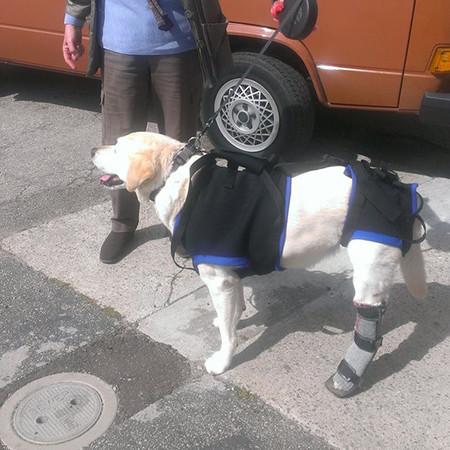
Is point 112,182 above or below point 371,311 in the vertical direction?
above

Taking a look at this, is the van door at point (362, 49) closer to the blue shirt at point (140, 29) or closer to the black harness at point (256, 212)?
the blue shirt at point (140, 29)

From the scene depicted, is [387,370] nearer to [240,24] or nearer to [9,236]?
[9,236]

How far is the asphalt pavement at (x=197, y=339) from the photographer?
110 inches

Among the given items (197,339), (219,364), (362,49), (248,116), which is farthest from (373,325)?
(248,116)

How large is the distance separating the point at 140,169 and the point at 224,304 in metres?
0.71

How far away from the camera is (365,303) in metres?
2.79

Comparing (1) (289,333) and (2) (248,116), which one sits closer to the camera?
(1) (289,333)

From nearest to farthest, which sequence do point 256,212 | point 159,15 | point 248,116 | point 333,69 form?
point 256,212, point 159,15, point 333,69, point 248,116

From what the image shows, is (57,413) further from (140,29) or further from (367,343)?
(140,29)

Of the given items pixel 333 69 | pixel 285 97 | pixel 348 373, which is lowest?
pixel 348 373

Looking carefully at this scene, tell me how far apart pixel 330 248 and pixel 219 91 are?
2.73 meters

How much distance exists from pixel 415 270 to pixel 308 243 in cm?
58

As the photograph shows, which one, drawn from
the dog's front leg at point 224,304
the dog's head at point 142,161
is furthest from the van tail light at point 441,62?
the dog's front leg at point 224,304

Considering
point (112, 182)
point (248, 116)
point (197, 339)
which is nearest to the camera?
point (112, 182)
